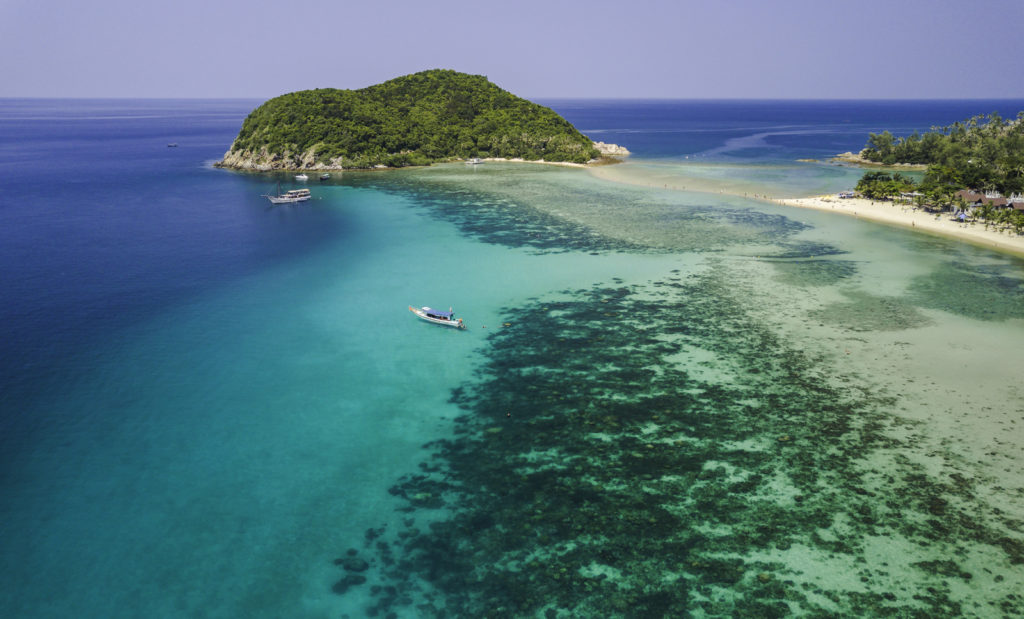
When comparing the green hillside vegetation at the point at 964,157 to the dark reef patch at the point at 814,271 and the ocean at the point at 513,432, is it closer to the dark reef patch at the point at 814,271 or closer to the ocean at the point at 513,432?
the ocean at the point at 513,432

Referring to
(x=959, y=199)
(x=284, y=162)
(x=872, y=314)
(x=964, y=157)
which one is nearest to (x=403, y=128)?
(x=284, y=162)

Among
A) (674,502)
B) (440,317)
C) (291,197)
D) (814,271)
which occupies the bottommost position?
(674,502)

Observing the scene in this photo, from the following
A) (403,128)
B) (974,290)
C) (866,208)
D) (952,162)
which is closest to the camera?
(974,290)

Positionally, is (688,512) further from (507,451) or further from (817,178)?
(817,178)

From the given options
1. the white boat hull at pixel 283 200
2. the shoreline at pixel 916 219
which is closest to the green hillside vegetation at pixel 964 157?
the shoreline at pixel 916 219

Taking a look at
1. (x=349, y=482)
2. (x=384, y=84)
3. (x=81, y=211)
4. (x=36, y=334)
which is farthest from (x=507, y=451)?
(x=384, y=84)

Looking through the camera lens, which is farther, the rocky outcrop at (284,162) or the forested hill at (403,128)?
the forested hill at (403,128)

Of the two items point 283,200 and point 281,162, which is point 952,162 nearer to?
point 283,200
